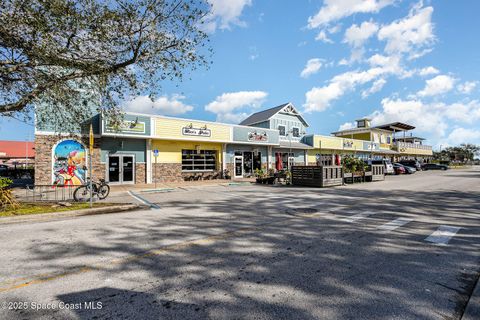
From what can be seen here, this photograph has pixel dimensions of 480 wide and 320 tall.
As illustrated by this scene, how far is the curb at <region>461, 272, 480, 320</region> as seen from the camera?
8.78 ft

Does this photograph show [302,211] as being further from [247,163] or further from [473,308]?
[247,163]

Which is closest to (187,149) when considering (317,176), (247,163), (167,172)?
(167,172)

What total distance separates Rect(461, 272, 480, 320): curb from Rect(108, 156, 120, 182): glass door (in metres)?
20.1

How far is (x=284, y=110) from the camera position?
33.8m

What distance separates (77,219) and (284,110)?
2963 cm

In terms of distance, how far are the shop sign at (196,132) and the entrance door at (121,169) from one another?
188 inches

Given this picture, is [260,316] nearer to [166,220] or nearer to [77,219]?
[166,220]

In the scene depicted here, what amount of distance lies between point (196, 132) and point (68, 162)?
9.70 meters

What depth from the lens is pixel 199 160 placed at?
2345cm

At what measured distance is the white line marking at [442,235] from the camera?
5.30 metres

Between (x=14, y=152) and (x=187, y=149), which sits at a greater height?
(x=14, y=152)

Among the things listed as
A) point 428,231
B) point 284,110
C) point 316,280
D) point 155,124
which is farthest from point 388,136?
point 316,280

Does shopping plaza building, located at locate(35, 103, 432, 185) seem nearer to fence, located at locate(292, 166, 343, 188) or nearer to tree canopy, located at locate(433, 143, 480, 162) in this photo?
fence, located at locate(292, 166, 343, 188)

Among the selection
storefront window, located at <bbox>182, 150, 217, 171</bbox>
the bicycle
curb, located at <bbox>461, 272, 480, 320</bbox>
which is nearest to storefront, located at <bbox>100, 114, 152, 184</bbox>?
storefront window, located at <bbox>182, 150, 217, 171</bbox>
